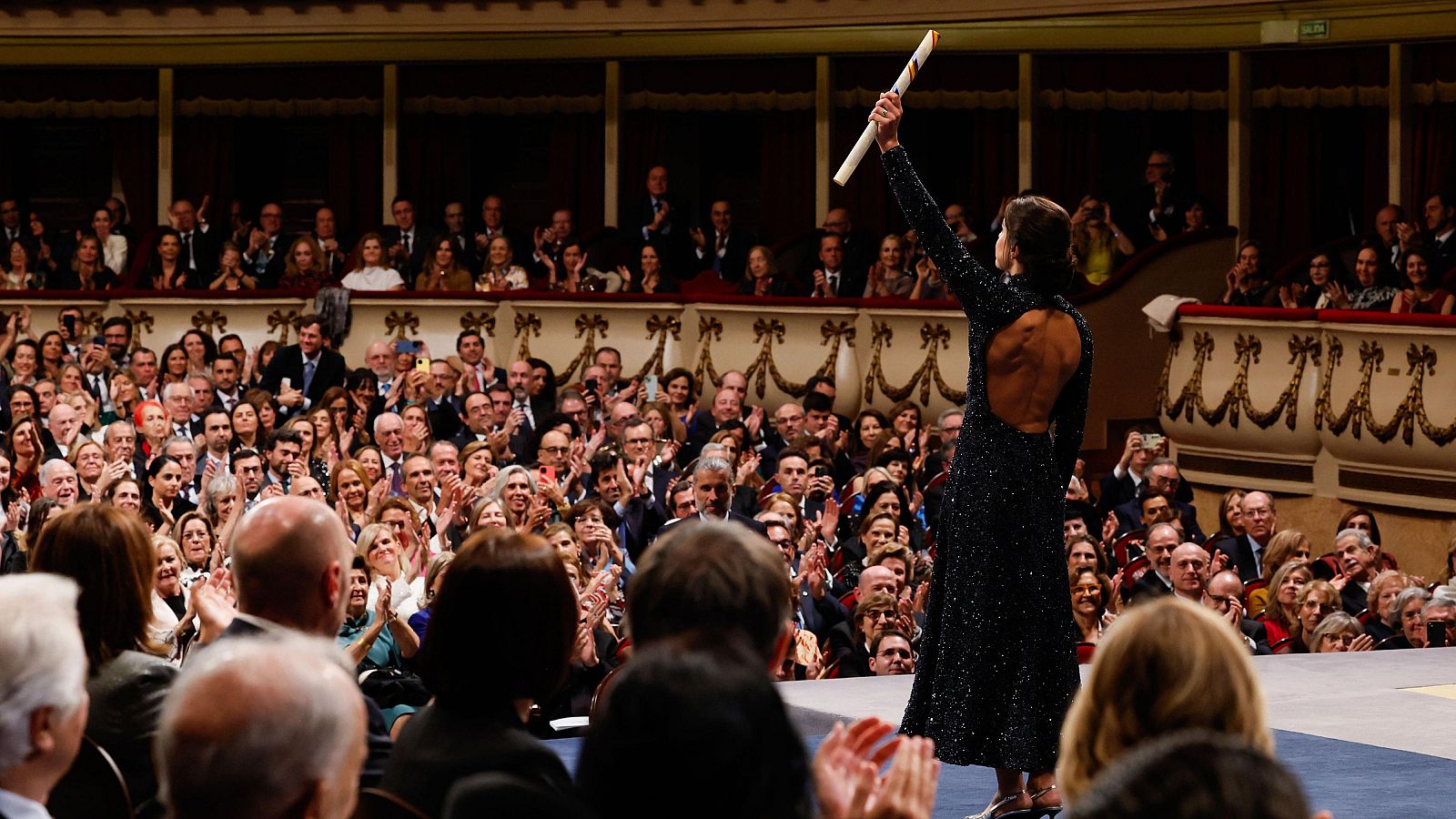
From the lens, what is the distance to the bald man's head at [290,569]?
2.94m

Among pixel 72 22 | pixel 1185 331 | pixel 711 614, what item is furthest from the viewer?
pixel 72 22

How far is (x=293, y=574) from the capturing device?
116 inches

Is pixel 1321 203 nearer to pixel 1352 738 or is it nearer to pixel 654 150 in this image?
pixel 654 150

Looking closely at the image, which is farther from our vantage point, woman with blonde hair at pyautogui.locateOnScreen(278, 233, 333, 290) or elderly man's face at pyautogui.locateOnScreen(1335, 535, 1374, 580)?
woman with blonde hair at pyautogui.locateOnScreen(278, 233, 333, 290)

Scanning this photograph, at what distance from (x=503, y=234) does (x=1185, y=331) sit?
517cm

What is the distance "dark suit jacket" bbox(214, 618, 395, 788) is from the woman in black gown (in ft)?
4.38

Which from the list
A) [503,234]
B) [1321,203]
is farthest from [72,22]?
[1321,203]

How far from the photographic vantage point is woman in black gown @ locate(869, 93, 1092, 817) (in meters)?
3.93

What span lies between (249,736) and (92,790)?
104cm

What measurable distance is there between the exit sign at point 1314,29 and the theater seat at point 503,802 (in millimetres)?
12878

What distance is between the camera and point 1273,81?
14445mm

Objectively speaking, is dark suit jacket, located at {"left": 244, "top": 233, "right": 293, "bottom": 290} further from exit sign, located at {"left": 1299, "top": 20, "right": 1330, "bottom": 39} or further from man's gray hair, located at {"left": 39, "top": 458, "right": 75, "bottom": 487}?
exit sign, located at {"left": 1299, "top": 20, "right": 1330, "bottom": 39}

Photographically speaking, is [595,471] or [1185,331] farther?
[1185,331]

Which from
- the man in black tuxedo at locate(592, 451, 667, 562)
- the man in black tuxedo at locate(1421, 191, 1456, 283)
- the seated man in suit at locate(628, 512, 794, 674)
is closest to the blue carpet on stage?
the seated man in suit at locate(628, 512, 794, 674)
